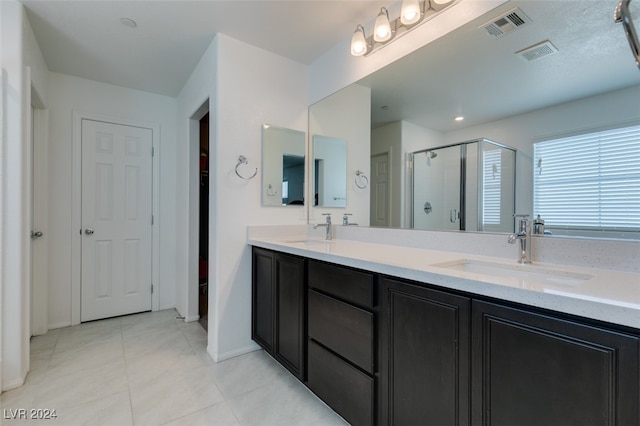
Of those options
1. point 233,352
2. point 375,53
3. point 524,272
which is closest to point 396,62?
point 375,53

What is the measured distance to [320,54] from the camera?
2.44 meters

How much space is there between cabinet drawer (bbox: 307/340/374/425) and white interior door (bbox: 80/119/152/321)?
2.45m

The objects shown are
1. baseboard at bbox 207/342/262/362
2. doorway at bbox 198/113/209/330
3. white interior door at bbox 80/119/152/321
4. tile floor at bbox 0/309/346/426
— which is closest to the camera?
tile floor at bbox 0/309/346/426

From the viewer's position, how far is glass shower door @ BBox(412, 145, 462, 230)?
162 centimetres

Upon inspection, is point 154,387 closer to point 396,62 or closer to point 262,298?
point 262,298

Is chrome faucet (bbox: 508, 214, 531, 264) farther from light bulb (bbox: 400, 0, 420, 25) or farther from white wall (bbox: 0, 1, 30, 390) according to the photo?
white wall (bbox: 0, 1, 30, 390)

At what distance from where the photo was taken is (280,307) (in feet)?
6.29

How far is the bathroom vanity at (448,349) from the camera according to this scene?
0.71m

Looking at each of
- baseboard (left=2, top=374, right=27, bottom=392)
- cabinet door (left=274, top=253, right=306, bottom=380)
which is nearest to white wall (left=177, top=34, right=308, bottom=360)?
cabinet door (left=274, top=253, right=306, bottom=380)

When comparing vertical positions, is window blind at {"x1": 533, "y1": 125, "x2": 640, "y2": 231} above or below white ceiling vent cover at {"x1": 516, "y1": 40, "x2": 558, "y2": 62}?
below

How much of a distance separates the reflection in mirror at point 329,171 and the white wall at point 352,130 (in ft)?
0.15

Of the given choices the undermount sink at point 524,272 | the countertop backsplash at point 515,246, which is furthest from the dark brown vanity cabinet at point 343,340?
the countertop backsplash at point 515,246

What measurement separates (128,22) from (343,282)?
2.24m

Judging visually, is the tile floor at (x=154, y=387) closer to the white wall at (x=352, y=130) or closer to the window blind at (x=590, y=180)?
the white wall at (x=352, y=130)
